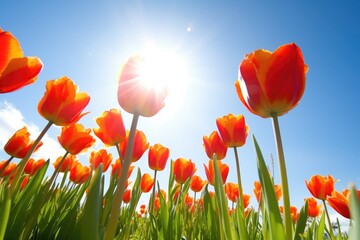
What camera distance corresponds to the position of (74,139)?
2215 mm

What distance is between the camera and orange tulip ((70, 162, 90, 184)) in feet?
10.5

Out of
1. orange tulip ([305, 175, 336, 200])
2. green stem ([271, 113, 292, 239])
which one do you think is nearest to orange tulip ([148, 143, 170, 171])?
orange tulip ([305, 175, 336, 200])

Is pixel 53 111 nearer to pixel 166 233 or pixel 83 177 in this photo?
pixel 166 233

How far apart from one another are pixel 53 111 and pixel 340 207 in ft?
7.36

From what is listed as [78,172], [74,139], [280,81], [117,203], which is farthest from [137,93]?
[78,172]

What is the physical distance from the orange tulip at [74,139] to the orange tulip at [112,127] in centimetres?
35

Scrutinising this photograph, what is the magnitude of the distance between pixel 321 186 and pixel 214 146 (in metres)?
1.57

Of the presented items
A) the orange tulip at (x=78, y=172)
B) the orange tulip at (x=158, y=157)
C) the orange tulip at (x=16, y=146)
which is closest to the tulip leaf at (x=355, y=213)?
the orange tulip at (x=158, y=157)

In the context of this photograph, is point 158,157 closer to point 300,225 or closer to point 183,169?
point 183,169

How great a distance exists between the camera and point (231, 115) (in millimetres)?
2264

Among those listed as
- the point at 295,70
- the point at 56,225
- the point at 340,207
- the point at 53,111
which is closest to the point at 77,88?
the point at 53,111

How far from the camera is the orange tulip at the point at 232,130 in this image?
2.15 meters

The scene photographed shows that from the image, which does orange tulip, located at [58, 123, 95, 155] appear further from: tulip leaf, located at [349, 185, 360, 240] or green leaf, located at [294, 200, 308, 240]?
tulip leaf, located at [349, 185, 360, 240]

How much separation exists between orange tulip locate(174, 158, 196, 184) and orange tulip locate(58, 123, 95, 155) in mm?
1268
